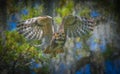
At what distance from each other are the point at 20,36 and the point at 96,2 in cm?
304

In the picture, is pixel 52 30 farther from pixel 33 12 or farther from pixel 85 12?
pixel 85 12

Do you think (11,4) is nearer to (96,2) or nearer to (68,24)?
(68,24)

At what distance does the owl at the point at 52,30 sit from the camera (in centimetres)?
1322

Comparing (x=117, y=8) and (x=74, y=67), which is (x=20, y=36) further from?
(x=117, y=8)

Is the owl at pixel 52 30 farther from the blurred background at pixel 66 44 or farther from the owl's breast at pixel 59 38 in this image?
the blurred background at pixel 66 44

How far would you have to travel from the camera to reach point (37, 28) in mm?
13359

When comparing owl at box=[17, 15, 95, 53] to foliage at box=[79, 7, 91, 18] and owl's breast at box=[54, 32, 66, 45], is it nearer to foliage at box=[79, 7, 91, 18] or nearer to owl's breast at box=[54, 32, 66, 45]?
owl's breast at box=[54, 32, 66, 45]

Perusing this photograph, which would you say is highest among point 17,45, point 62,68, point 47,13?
point 47,13

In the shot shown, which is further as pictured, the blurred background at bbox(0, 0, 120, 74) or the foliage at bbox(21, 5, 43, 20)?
the foliage at bbox(21, 5, 43, 20)

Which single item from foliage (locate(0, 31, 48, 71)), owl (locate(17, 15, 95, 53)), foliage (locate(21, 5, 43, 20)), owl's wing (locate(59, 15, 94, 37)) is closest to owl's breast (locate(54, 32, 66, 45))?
owl (locate(17, 15, 95, 53))

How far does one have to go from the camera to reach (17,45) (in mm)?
13008

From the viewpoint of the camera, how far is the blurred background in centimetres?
1293

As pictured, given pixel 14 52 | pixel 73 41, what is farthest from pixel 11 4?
pixel 73 41

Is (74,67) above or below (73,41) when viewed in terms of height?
below
